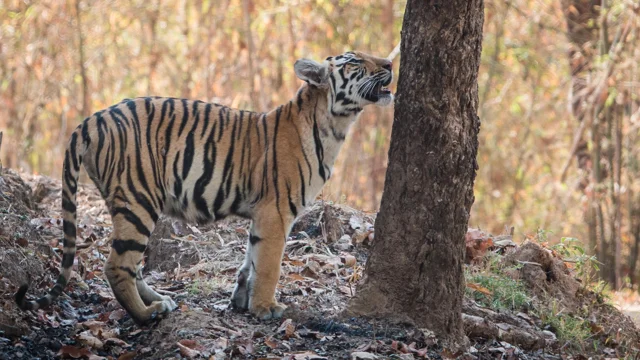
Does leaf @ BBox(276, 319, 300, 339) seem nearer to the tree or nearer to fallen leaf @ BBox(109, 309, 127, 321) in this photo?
the tree

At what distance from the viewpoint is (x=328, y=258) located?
20.9 feet

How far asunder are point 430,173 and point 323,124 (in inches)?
38.0

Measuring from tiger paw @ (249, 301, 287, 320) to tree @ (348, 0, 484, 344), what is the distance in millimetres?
497

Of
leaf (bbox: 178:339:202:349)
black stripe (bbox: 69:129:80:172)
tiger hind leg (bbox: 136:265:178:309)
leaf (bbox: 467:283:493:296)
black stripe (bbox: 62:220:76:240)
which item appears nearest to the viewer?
leaf (bbox: 178:339:202:349)

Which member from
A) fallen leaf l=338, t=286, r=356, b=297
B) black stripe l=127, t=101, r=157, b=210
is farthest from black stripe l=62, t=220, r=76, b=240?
fallen leaf l=338, t=286, r=356, b=297

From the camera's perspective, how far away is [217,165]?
5.38 m

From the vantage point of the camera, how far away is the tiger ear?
17.9 ft

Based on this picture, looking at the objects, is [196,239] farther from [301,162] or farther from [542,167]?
[542,167]

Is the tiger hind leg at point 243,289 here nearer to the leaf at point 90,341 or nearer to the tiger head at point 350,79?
the leaf at point 90,341

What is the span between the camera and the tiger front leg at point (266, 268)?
514 centimetres

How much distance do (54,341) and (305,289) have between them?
5.90 ft

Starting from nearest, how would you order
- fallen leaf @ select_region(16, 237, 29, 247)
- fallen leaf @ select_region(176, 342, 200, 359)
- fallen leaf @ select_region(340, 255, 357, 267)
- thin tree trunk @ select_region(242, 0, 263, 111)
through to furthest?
fallen leaf @ select_region(176, 342, 200, 359), fallen leaf @ select_region(16, 237, 29, 247), fallen leaf @ select_region(340, 255, 357, 267), thin tree trunk @ select_region(242, 0, 263, 111)

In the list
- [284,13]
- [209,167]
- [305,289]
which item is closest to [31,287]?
[209,167]

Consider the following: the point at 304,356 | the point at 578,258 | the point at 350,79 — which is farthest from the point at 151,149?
the point at 578,258
